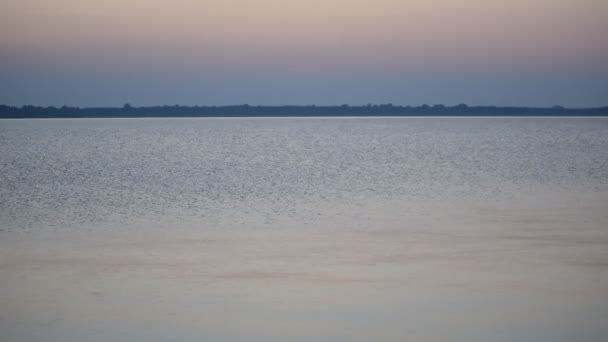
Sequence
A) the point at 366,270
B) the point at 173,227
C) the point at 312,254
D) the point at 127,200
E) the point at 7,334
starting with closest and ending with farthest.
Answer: the point at 7,334, the point at 366,270, the point at 312,254, the point at 173,227, the point at 127,200

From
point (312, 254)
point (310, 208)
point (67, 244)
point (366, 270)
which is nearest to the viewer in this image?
point (366, 270)

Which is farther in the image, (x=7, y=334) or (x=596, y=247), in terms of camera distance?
(x=596, y=247)

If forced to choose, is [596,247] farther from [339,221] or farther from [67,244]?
[67,244]

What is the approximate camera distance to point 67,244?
16344 millimetres

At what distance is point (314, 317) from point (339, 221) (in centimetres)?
930

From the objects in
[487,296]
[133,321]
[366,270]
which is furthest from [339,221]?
[133,321]

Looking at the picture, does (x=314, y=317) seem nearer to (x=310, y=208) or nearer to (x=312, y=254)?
(x=312, y=254)

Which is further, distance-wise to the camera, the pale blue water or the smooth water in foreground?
the pale blue water

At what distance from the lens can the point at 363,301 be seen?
11.4 m

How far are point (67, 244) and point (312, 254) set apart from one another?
518cm

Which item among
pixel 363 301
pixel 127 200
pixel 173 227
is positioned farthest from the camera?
pixel 127 200

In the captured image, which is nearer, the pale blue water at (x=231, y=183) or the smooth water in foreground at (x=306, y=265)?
the smooth water in foreground at (x=306, y=265)

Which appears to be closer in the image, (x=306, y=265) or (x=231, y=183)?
(x=306, y=265)

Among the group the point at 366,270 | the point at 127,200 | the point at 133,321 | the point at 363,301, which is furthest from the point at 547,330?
the point at 127,200
